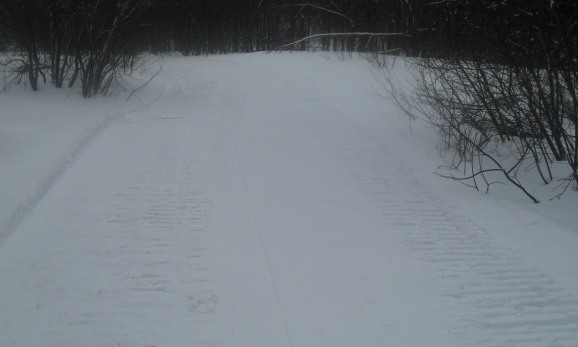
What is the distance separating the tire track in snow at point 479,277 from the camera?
3912 millimetres

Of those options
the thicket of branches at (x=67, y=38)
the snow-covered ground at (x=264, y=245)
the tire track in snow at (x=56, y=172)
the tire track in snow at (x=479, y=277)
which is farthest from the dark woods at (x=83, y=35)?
the tire track in snow at (x=479, y=277)

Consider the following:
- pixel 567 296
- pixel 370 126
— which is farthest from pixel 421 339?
pixel 370 126

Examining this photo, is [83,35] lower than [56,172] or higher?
higher

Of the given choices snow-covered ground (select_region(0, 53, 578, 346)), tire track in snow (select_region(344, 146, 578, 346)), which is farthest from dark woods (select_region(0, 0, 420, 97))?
tire track in snow (select_region(344, 146, 578, 346))

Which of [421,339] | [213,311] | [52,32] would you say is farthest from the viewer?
[52,32]

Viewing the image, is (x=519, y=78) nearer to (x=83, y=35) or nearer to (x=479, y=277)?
(x=479, y=277)

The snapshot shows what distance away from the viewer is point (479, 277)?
470cm

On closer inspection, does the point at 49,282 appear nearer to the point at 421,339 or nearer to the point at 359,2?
the point at 421,339

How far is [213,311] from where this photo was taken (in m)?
4.10

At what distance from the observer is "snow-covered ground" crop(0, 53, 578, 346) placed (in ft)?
12.9

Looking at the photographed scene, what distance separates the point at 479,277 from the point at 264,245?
2.19m

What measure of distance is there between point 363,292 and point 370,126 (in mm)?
6859

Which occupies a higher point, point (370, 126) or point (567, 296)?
point (370, 126)

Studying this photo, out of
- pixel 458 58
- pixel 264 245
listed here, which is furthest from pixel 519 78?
pixel 264 245
